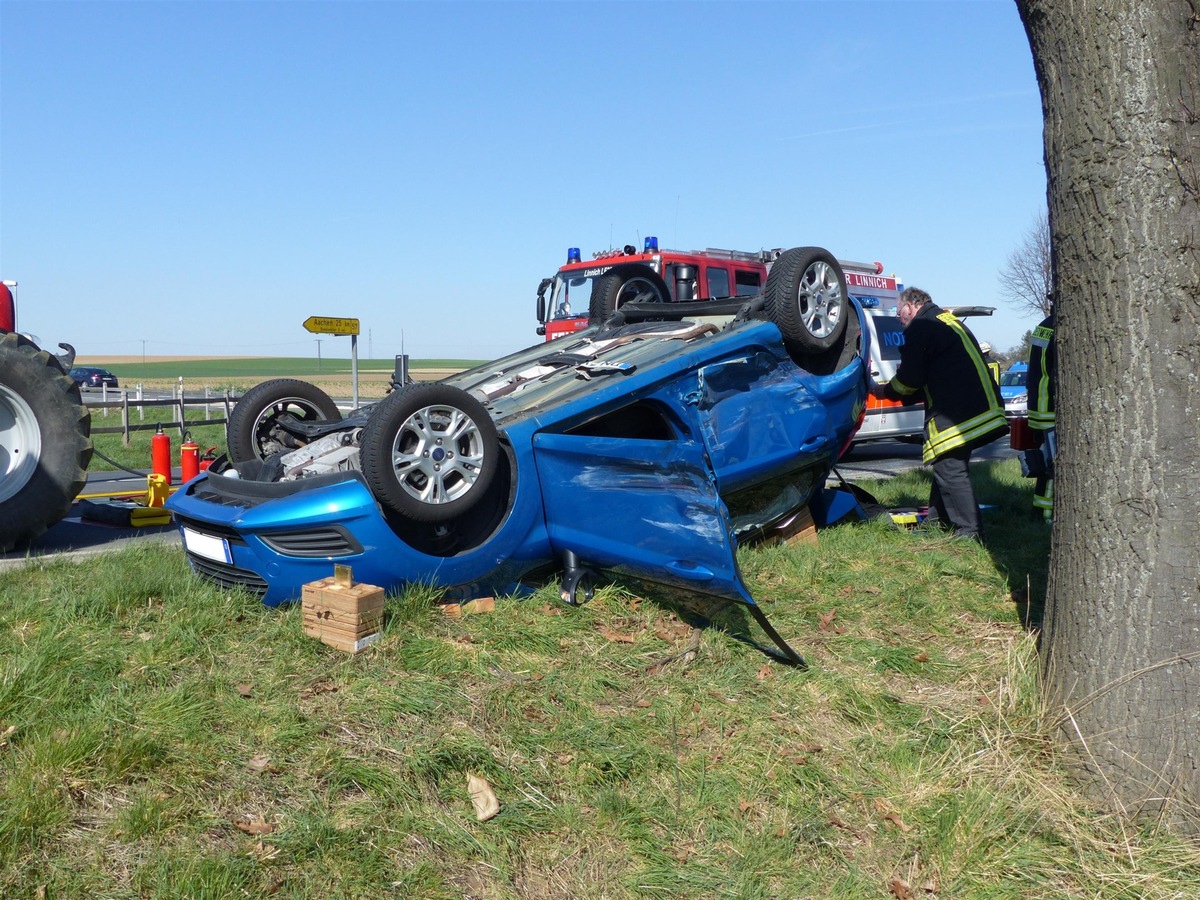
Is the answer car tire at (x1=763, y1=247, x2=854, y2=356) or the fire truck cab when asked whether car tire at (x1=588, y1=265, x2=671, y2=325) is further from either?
the fire truck cab

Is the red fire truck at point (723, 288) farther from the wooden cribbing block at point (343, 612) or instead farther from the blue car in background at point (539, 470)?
the wooden cribbing block at point (343, 612)

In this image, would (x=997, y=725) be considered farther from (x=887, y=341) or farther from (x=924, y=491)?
(x=887, y=341)

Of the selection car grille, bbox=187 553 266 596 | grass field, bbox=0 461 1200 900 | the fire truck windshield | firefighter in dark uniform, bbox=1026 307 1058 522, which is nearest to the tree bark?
grass field, bbox=0 461 1200 900

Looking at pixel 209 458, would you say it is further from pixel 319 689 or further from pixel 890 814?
pixel 890 814

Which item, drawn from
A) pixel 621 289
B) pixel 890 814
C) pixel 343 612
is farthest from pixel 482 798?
pixel 621 289

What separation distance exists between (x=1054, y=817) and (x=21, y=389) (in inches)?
241

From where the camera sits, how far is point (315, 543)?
434 cm

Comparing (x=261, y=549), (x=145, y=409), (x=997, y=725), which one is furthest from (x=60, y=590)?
(x=145, y=409)

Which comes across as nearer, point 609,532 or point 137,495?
point 609,532

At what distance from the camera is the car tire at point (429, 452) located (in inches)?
165

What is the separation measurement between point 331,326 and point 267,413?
7454 millimetres

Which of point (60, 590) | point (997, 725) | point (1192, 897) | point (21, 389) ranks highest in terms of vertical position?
point (21, 389)

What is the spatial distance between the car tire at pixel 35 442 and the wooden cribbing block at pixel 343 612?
10.3ft

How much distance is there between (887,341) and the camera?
41.6ft
